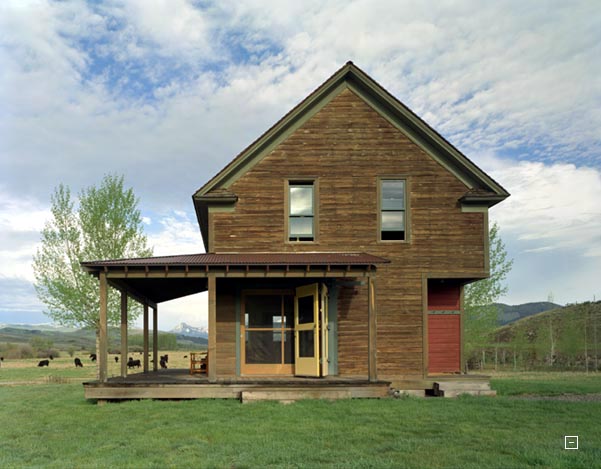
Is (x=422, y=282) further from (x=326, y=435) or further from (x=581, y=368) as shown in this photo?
(x=581, y=368)

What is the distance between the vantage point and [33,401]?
1543 centimetres

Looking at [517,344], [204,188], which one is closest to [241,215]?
[204,188]

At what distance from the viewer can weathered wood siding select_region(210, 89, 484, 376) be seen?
15562mm

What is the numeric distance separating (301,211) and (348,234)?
4.68ft

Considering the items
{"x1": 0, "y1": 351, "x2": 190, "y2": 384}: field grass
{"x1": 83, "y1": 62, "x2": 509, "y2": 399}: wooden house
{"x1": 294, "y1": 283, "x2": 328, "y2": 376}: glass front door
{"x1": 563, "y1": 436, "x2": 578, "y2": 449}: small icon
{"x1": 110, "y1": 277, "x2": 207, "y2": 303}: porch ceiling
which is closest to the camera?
{"x1": 563, "y1": 436, "x2": 578, "y2": 449}: small icon

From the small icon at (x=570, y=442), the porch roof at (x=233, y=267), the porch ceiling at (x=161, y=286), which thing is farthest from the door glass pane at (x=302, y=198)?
the small icon at (x=570, y=442)

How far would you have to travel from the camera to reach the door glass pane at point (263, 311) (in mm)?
15281

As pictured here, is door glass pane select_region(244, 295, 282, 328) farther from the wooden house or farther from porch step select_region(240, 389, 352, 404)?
porch step select_region(240, 389, 352, 404)

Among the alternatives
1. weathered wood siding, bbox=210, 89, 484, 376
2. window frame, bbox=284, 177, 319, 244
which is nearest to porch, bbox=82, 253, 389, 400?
weathered wood siding, bbox=210, 89, 484, 376

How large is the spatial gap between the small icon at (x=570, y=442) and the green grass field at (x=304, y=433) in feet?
0.36

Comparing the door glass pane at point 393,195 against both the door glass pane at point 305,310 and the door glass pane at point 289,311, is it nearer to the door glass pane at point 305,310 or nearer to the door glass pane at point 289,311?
the door glass pane at point 305,310

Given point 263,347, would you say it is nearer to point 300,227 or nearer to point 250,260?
point 250,260

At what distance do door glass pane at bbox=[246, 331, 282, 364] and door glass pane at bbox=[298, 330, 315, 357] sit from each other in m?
0.62

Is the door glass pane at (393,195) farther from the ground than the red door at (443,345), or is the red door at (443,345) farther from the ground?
the door glass pane at (393,195)
